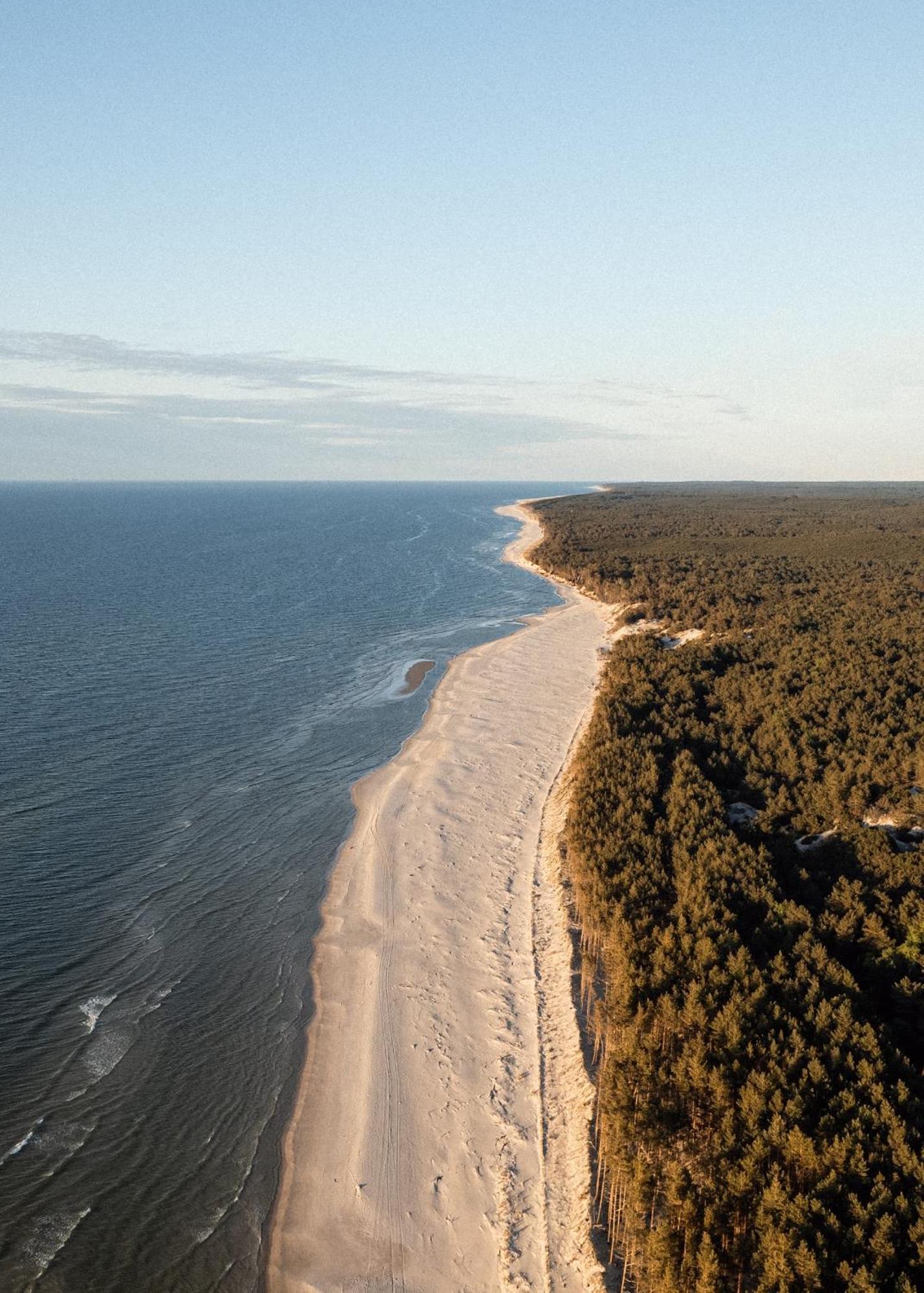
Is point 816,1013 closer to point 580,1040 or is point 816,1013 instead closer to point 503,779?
point 580,1040

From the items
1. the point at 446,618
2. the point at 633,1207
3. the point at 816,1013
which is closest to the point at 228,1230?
the point at 633,1207

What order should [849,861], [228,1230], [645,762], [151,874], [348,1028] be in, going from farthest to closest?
[645,762], [151,874], [849,861], [348,1028], [228,1230]

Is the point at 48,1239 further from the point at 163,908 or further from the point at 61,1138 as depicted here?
the point at 163,908

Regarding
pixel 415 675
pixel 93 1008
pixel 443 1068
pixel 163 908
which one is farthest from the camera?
pixel 415 675

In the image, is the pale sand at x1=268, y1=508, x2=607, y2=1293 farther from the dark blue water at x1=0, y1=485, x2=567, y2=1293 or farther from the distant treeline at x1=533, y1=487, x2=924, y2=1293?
the distant treeline at x1=533, y1=487, x2=924, y2=1293

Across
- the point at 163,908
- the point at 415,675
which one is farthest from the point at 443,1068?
the point at 415,675

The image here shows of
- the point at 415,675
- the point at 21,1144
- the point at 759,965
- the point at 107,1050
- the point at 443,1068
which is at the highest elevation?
the point at 759,965
